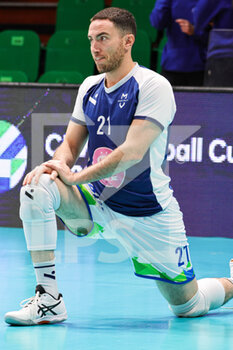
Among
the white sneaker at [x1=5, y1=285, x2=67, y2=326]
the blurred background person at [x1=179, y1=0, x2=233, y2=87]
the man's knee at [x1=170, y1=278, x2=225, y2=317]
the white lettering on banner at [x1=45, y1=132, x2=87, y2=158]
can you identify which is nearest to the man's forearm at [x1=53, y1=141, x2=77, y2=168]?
the white sneaker at [x1=5, y1=285, x2=67, y2=326]

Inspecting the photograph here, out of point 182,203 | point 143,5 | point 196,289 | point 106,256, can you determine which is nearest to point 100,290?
point 196,289

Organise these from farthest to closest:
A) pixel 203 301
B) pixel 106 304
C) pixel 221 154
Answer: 1. pixel 221 154
2. pixel 106 304
3. pixel 203 301

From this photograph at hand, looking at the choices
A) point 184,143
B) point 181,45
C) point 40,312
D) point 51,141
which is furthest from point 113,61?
point 181,45

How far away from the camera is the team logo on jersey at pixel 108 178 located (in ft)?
11.5

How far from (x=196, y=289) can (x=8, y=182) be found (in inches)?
110

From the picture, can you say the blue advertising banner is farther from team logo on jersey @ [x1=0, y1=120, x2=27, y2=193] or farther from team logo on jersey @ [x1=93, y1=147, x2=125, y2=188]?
team logo on jersey @ [x1=93, y1=147, x2=125, y2=188]

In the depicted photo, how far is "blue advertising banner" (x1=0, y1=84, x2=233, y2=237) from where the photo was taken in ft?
18.3

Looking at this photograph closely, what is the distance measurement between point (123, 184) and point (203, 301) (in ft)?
2.29

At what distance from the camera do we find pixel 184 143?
18.3 ft

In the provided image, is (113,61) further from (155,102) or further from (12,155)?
(12,155)

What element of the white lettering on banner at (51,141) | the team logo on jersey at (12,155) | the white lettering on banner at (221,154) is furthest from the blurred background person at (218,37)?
the team logo on jersey at (12,155)

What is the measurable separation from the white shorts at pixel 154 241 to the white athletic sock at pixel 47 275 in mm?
387

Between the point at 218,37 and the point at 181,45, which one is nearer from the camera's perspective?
the point at 218,37

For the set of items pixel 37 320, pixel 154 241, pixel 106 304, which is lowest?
pixel 106 304
